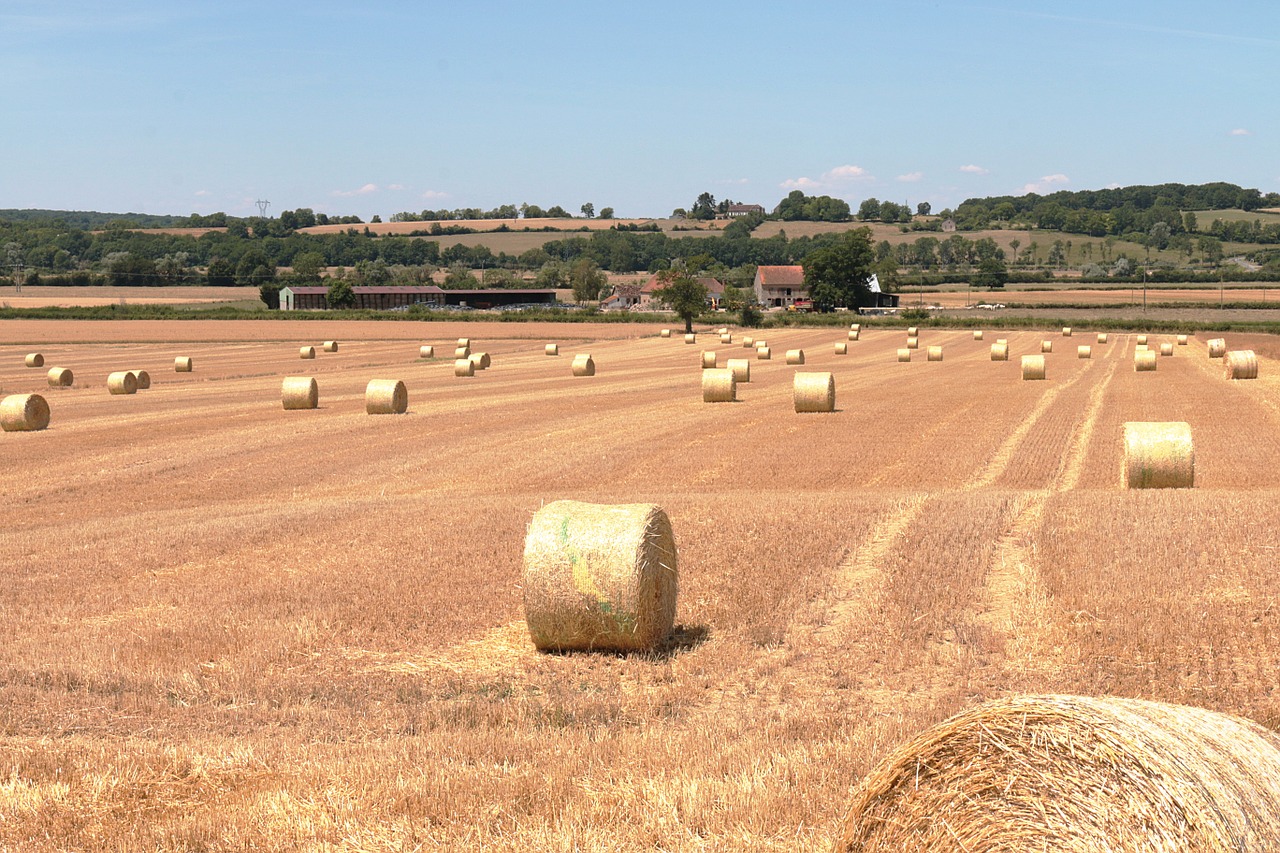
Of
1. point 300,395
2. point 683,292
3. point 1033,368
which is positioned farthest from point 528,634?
point 683,292

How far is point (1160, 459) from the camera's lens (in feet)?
63.3

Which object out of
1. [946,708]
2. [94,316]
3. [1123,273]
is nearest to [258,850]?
[946,708]

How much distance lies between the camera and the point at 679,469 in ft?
78.5

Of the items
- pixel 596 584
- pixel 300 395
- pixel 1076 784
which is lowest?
pixel 300 395

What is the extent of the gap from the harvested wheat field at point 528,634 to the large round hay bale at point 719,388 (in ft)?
27.3

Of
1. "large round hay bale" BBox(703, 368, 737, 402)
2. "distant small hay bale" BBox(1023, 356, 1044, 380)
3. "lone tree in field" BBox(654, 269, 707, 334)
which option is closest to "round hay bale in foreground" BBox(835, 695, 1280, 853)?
"large round hay bale" BBox(703, 368, 737, 402)

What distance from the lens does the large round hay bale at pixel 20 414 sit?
3009 cm

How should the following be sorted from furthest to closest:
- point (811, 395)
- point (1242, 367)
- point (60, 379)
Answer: point (60, 379) → point (1242, 367) → point (811, 395)

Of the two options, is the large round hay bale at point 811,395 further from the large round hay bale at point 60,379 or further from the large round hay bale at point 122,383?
the large round hay bale at point 60,379

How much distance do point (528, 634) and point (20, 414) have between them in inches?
914

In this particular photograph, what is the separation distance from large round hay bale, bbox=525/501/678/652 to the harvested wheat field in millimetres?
269

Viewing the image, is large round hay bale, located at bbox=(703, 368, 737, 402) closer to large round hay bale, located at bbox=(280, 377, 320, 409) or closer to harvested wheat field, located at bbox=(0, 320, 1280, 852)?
harvested wheat field, located at bbox=(0, 320, 1280, 852)

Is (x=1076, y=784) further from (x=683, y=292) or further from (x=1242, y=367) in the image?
(x=683, y=292)

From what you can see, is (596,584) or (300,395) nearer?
(596,584)
